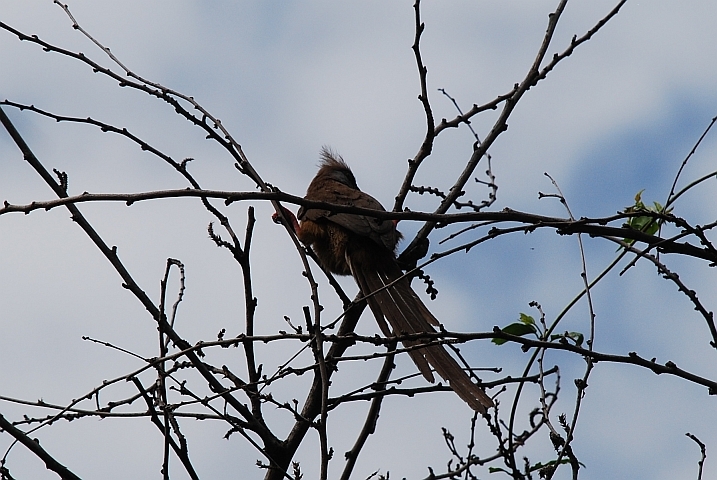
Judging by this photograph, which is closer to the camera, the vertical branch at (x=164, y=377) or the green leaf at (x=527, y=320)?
the vertical branch at (x=164, y=377)

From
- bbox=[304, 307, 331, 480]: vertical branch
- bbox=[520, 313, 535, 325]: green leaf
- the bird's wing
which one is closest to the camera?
bbox=[304, 307, 331, 480]: vertical branch

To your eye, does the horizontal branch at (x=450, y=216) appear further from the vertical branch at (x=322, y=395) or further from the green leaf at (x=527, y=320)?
the green leaf at (x=527, y=320)

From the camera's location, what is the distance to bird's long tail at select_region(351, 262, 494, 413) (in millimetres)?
2938

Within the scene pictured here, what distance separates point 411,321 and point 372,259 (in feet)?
2.88

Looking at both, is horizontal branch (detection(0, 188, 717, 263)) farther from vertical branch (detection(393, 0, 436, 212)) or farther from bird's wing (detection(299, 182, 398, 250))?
bird's wing (detection(299, 182, 398, 250))

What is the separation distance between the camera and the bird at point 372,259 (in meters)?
3.09

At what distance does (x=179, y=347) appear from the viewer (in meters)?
3.04

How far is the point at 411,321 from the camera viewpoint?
399cm

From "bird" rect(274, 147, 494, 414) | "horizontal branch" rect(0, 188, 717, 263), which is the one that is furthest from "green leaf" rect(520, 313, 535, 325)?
"horizontal branch" rect(0, 188, 717, 263)

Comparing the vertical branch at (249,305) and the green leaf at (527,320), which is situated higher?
the vertical branch at (249,305)

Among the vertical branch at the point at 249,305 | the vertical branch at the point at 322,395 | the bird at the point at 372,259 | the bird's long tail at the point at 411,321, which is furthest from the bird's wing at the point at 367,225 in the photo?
the vertical branch at the point at 322,395

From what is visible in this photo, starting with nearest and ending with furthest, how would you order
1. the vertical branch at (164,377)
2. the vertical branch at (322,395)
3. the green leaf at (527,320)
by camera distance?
the vertical branch at (322,395)
the vertical branch at (164,377)
the green leaf at (527,320)

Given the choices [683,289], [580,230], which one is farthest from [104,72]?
[683,289]

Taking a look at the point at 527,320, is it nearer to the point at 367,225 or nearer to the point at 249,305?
the point at 249,305
